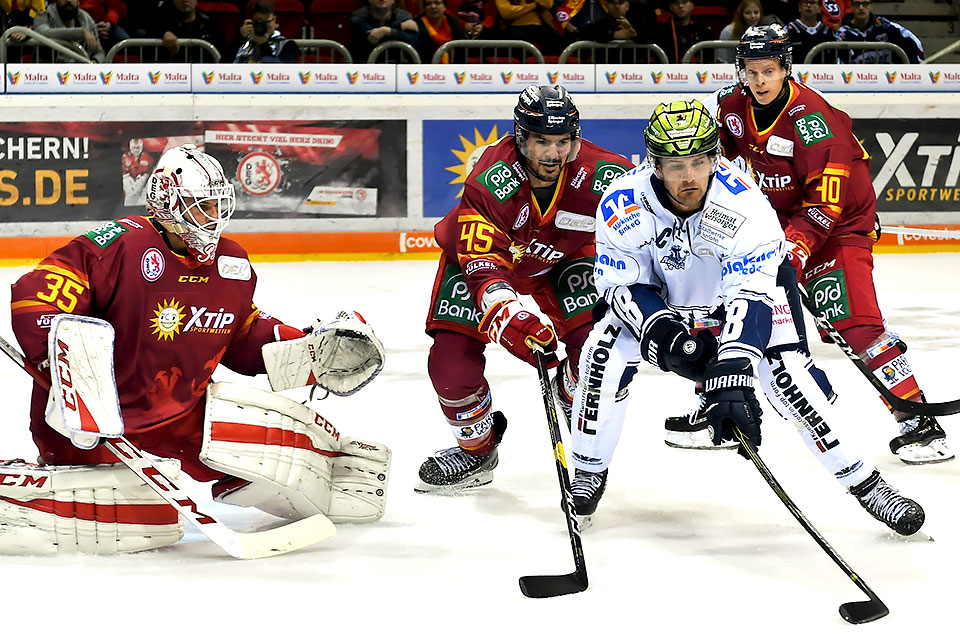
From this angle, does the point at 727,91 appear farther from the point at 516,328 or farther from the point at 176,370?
the point at 176,370

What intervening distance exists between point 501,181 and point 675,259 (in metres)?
0.77

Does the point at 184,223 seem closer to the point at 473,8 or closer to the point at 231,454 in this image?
→ the point at 231,454

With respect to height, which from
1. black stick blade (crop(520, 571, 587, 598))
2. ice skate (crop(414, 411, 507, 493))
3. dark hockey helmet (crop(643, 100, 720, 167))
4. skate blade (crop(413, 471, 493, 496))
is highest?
dark hockey helmet (crop(643, 100, 720, 167))

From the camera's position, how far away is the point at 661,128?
126 inches

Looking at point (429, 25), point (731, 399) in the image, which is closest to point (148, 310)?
point (731, 399)

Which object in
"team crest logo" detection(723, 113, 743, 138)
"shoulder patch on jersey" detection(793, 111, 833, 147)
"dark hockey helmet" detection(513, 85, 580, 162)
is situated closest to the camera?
"dark hockey helmet" detection(513, 85, 580, 162)

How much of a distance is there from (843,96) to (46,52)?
230 inches

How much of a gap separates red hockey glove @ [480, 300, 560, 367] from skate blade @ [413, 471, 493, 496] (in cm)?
58

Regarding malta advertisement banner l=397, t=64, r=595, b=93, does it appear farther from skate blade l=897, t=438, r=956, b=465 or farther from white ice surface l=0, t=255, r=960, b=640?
skate blade l=897, t=438, r=956, b=465

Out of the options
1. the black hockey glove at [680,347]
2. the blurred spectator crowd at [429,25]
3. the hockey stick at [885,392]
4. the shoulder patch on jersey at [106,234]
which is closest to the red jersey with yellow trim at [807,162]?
the hockey stick at [885,392]

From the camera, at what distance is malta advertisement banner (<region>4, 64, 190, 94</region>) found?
8445mm

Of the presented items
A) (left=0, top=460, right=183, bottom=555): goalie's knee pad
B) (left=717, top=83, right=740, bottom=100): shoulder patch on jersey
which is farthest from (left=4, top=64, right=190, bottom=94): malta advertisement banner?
(left=0, top=460, right=183, bottom=555): goalie's knee pad

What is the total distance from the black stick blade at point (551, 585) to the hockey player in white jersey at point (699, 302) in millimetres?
500

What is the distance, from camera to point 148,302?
11.1ft
